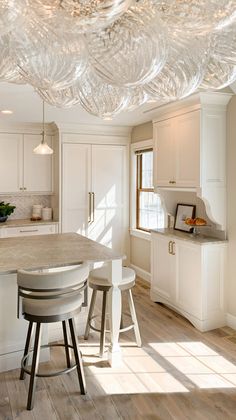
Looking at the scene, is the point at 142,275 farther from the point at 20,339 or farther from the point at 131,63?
the point at 131,63

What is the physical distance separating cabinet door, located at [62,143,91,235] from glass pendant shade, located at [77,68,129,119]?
375 cm

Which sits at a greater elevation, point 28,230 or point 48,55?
point 48,55

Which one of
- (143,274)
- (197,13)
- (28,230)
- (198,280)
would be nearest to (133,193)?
(143,274)

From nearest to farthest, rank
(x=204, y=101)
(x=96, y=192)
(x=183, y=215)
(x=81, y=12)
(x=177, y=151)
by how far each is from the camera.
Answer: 1. (x=81, y=12)
2. (x=204, y=101)
3. (x=177, y=151)
4. (x=183, y=215)
5. (x=96, y=192)

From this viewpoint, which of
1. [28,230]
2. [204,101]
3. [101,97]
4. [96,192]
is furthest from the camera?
[96,192]

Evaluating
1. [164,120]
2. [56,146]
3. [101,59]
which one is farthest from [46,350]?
[56,146]

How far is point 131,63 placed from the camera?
1.02 m

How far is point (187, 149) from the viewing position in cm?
365

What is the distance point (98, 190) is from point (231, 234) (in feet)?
8.54

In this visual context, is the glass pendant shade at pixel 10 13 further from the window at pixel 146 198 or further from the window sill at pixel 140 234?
the window sill at pixel 140 234

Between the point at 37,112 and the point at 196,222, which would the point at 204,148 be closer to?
the point at 196,222

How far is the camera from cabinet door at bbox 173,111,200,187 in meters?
3.48

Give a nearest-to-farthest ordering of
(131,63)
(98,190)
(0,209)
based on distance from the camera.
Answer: (131,63), (0,209), (98,190)

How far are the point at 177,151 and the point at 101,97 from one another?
8.02ft
